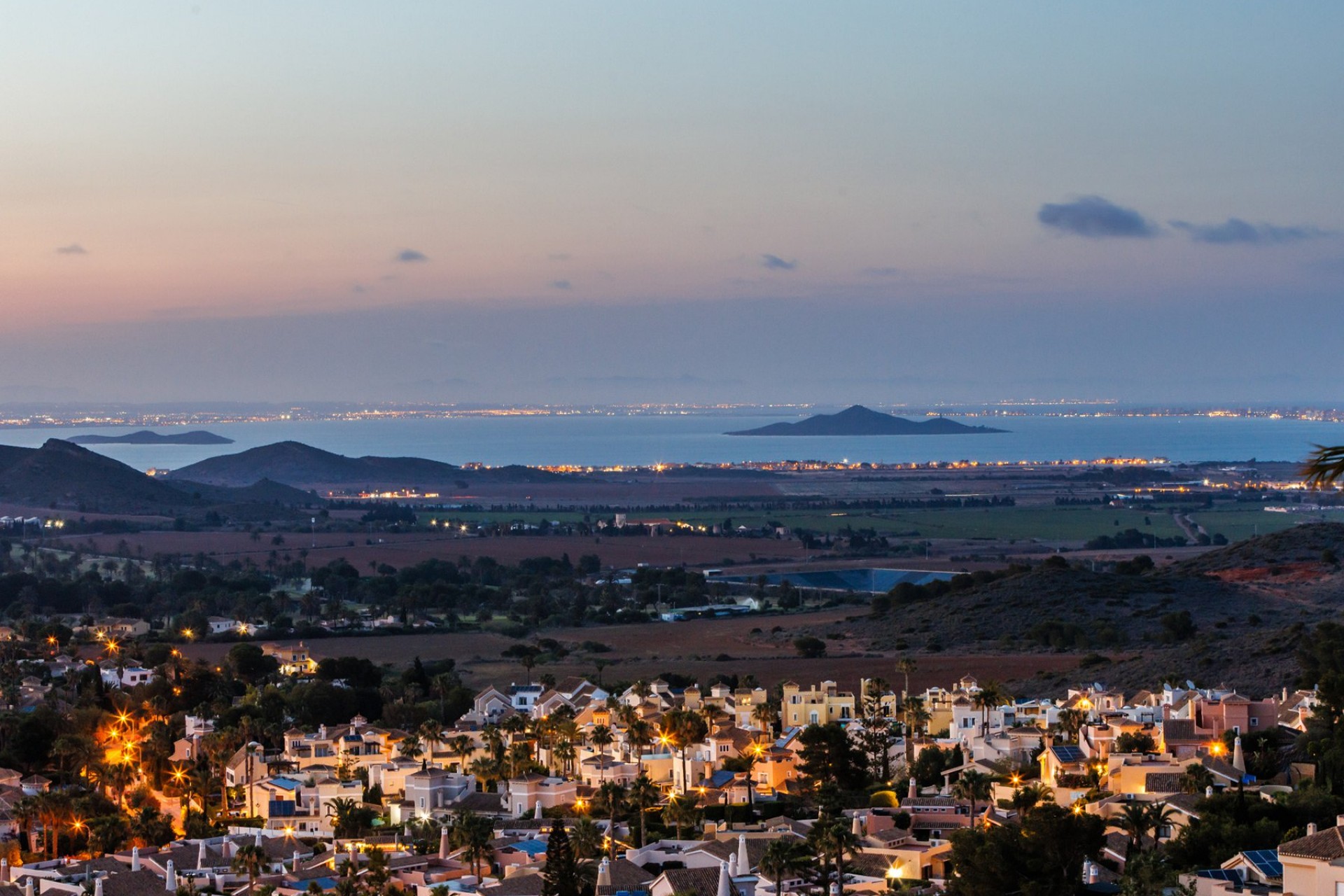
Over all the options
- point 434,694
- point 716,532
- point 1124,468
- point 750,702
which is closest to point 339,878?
point 750,702

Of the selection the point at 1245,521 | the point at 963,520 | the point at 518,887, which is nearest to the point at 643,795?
the point at 518,887

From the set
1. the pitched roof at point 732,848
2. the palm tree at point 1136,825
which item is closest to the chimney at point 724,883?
the pitched roof at point 732,848

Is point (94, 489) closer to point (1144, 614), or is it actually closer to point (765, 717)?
point (1144, 614)

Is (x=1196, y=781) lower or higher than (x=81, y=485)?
lower

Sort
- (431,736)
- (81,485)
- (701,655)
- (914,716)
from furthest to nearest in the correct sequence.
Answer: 1. (81,485)
2. (701,655)
3. (914,716)
4. (431,736)

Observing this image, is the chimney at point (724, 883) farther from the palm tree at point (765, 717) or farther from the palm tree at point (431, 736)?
the palm tree at point (431, 736)

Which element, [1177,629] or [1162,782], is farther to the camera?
[1177,629]

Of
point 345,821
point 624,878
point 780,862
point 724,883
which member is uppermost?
point 780,862

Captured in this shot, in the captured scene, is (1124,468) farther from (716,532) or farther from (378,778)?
(378,778)
